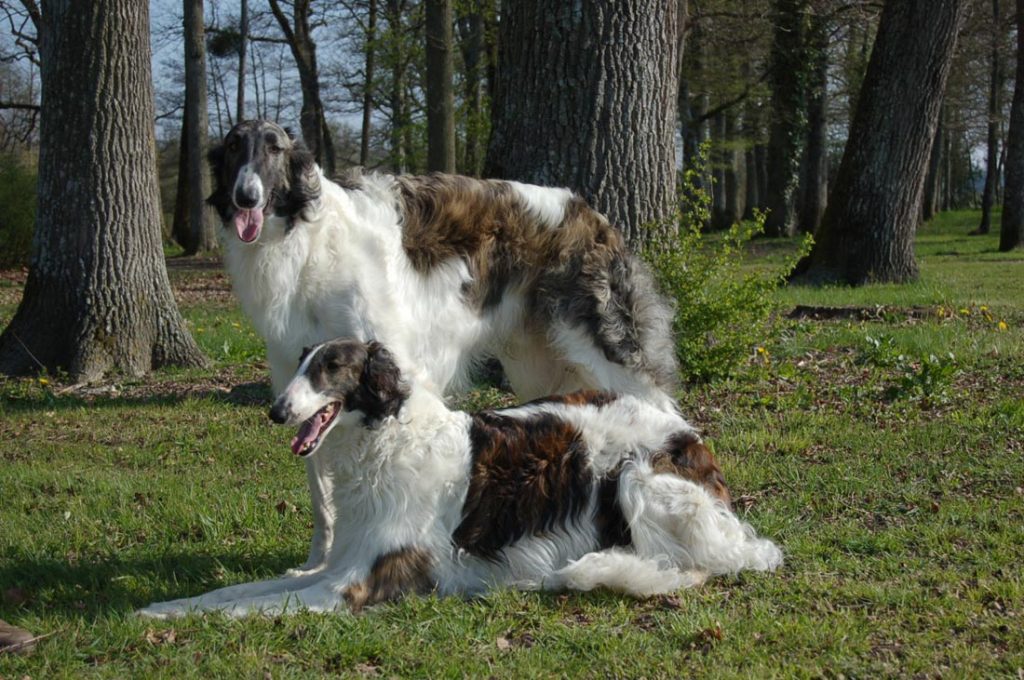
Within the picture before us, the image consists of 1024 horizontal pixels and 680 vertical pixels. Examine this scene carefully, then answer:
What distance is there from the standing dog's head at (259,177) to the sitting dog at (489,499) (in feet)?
3.70

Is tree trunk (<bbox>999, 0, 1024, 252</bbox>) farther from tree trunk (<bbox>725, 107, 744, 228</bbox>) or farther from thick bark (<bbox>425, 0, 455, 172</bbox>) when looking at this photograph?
thick bark (<bbox>425, 0, 455, 172</bbox>)

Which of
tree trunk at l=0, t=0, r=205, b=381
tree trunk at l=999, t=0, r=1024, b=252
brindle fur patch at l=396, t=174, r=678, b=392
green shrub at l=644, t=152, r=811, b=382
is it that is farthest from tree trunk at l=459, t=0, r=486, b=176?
brindle fur patch at l=396, t=174, r=678, b=392

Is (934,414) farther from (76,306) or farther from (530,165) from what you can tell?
(76,306)

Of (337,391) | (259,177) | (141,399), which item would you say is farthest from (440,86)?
(337,391)

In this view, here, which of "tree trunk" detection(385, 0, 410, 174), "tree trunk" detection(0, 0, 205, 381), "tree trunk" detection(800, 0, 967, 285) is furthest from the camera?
"tree trunk" detection(385, 0, 410, 174)

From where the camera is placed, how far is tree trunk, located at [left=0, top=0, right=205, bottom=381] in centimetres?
927

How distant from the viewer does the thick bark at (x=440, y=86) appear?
21.6 m

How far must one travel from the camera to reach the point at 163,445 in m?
7.36

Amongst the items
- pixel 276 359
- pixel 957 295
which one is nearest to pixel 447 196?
pixel 276 359

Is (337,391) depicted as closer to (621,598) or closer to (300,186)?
(300,186)

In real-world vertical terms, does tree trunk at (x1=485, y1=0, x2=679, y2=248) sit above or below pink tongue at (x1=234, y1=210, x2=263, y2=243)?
above

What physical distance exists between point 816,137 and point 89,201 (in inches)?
921

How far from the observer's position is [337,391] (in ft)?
14.3

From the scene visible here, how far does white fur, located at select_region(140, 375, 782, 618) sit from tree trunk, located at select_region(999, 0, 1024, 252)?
21.2 metres
